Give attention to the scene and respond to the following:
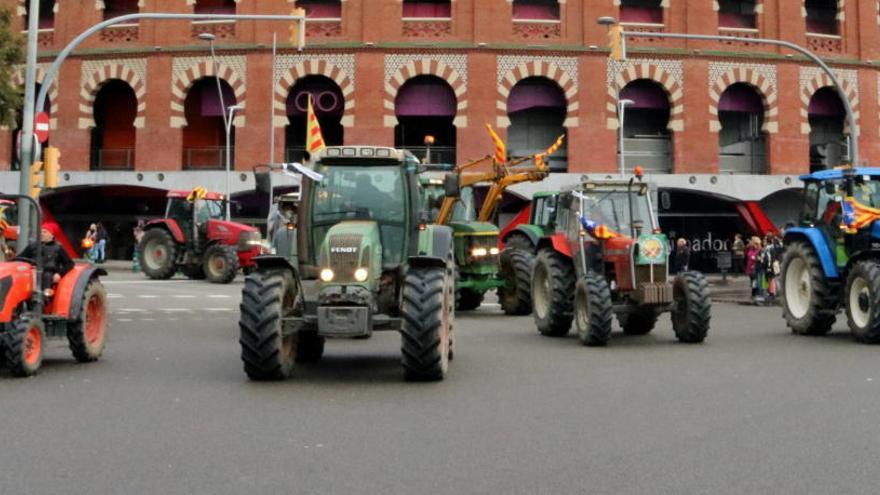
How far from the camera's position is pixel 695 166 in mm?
33781

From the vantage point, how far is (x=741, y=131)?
36.3 metres

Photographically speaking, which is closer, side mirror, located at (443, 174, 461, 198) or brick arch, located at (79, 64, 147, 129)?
side mirror, located at (443, 174, 461, 198)

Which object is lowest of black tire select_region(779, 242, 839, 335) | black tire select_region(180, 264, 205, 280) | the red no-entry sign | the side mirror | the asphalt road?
the asphalt road

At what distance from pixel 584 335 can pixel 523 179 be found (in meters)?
7.47

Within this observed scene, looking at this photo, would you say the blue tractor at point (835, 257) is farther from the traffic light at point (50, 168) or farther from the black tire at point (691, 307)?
the traffic light at point (50, 168)

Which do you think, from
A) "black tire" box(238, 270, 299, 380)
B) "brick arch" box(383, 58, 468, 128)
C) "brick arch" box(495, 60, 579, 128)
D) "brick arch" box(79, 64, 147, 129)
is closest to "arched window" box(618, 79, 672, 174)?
"brick arch" box(495, 60, 579, 128)

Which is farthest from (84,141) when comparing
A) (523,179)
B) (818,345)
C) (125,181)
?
(818,345)

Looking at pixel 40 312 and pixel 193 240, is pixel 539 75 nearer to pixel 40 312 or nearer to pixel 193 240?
pixel 193 240

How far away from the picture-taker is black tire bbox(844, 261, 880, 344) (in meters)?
12.5

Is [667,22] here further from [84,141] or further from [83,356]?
[83,356]

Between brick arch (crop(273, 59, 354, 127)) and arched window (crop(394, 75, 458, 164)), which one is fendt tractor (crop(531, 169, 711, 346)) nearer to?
arched window (crop(394, 75, 458, 164))

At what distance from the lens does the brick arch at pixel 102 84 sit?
3450cm

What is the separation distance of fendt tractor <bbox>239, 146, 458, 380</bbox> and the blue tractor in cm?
641

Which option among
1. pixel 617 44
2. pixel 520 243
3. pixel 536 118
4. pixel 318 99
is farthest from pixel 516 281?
pixel 318 99
